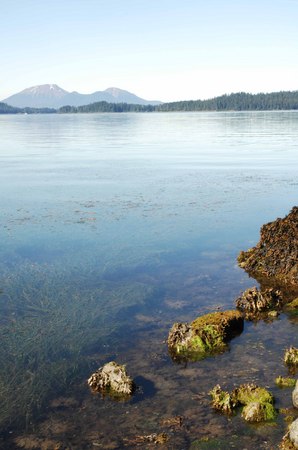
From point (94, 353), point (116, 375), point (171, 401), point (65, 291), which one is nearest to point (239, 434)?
point (171, 401)

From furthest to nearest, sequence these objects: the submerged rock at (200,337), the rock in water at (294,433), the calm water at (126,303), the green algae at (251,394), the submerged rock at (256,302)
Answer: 1. the submerged rock at (256,302)
2. the submerged rock at (200,337)
3. the green algae at (251,394)
4. the calm water at (126,303)
5. the rock in water at (294,433)

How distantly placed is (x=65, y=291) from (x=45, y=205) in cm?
1558

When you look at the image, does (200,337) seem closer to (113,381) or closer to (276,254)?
(113,381)

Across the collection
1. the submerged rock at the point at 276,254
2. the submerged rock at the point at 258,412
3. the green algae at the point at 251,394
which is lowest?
the submerged rock at the point at 258,412

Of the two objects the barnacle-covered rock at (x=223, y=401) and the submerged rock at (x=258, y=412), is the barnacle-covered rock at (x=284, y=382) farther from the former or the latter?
the barnacle-covered rock at (x=223, y=401)

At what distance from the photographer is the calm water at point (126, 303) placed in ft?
36.8

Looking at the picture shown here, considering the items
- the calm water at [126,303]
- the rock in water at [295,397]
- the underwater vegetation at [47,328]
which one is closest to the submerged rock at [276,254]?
the calm water at [126,303]

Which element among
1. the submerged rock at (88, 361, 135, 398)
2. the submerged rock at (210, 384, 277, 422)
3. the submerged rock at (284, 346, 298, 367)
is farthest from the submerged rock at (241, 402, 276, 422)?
the submerged rock at (88, 361, 135, 398)

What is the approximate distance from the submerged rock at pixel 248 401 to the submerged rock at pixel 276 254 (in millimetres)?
8973

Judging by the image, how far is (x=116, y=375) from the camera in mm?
12391

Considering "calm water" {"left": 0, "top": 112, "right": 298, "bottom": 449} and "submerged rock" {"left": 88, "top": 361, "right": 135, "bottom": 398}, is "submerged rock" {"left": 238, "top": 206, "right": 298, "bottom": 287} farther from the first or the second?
"submerged rock" {"left": 88, "top": 361, "right": 135, "bottom": 398}

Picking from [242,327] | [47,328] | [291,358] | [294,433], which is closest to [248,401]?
[294,433]

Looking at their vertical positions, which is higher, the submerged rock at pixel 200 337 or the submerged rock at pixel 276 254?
the submerged rock at pixel 276 254

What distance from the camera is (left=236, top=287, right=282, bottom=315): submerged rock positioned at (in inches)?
674
